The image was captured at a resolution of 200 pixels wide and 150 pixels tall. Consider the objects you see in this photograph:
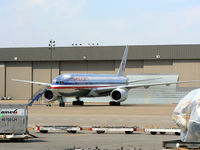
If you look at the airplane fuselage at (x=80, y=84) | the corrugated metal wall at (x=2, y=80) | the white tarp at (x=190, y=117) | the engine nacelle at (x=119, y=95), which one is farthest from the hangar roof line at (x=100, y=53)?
the white tarp at (x=190, y=117)

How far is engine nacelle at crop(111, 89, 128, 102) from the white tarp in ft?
129

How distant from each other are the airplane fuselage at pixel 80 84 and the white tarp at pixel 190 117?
3843cm

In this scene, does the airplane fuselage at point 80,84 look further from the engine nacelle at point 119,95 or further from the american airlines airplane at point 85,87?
the engine nacelle at point 119,95

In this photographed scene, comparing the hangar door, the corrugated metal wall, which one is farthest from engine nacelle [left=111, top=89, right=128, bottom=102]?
the corrugated metal wall

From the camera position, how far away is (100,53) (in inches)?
3211

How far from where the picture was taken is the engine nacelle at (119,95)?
179 ft

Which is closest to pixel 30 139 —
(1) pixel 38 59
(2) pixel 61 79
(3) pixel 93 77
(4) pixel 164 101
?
(2) pixel 61 79

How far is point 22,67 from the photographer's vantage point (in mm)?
85750

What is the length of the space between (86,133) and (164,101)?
48.9m

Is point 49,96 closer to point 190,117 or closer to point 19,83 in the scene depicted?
point 19,83

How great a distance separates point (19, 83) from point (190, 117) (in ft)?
241

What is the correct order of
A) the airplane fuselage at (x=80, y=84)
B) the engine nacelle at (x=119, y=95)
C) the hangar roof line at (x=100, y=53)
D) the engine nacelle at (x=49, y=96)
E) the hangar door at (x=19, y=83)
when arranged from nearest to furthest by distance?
the airplane fuselage at (x=80, y=84) < the engine nacelle at (x=119, y=95) < the engine nacelle at (x=49, y=96) < the hangar roof line at (x=100, y=53) < the hangar door at (x=19, y=83)

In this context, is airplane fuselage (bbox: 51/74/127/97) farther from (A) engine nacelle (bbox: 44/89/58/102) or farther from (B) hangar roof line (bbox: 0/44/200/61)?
(B) hangar roof line (bbox: 0/44/200/61)

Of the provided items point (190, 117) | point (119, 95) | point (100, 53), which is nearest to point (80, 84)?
point (119, 95)
